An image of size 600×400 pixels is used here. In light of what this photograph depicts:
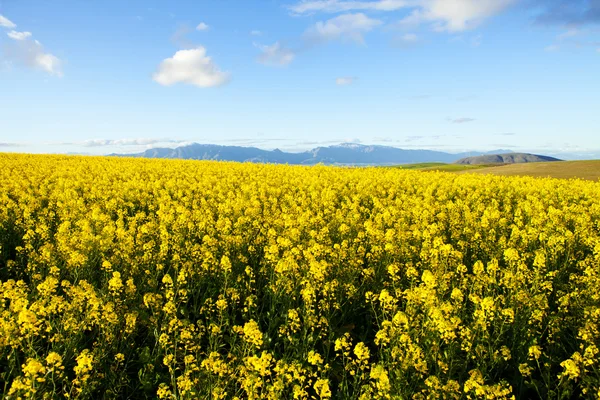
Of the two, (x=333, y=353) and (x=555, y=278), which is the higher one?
(x=555, y=278)

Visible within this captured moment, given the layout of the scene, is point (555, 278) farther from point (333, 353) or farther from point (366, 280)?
point (333, 353)

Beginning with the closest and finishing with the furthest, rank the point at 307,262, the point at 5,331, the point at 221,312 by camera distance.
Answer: the point at 5,331 → the point at 221,312 → the point at 307,262

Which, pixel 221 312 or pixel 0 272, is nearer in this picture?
pixel 221 312

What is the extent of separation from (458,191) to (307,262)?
11.6 meters

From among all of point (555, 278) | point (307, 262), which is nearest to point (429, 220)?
point (555, 278)

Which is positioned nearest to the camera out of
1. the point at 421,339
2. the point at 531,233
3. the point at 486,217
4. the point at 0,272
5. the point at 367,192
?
the point at 421,339

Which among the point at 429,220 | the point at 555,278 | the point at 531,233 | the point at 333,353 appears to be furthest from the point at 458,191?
the point at 333,353

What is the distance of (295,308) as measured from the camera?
6.24 metres

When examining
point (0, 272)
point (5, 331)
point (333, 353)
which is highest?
point (5, 331)

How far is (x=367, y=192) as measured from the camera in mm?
15172

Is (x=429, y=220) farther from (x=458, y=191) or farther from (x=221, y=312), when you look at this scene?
(x=221, y=312)

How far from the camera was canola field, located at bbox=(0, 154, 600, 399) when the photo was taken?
3.92 meters

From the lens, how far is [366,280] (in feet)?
22.7

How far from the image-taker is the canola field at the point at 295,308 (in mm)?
3924
